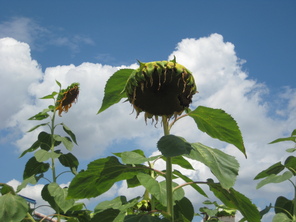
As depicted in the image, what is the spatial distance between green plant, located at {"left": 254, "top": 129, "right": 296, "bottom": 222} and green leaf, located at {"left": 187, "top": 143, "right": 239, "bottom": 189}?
1.97 metres

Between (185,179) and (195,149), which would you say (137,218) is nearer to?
(195,149)

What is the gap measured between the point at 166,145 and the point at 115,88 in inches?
17.8

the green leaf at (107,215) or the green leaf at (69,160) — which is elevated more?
the green leaf at (69,160)

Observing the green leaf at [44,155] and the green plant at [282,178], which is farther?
the green leaf at [44,155]

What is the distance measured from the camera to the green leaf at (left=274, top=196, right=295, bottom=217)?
392 centimetres

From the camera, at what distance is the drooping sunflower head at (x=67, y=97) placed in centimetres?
509

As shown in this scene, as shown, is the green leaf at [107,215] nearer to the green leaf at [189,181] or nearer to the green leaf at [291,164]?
the green leaf at [189,181]

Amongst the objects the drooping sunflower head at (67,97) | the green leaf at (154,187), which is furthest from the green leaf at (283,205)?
the drooping sunflower head at (67,97)

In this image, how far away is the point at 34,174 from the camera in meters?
4.80

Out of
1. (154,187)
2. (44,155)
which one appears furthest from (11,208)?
(44,155)

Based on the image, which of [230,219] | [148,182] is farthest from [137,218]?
[230,219]

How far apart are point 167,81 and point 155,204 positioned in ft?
3.78

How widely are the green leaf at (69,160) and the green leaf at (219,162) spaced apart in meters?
3.16

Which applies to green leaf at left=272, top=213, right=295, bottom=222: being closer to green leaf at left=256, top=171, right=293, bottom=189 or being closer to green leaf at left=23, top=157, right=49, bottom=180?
green leaf at left=256, top=171, right=293, bottom=189
